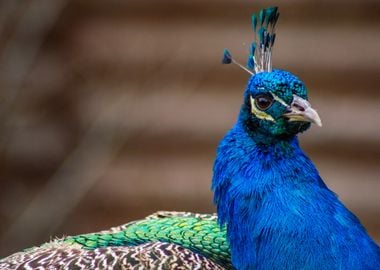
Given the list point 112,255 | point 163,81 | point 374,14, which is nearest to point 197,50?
point 163,81

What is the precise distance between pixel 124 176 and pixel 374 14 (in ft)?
3.98

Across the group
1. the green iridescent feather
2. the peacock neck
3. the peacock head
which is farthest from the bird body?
the peacock head

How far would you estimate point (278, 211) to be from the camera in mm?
2053

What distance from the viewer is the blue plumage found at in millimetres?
2012

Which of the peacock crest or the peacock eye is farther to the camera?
the peacock crest

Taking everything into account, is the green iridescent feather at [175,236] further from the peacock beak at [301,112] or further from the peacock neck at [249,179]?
the peacock beak at [301,112]

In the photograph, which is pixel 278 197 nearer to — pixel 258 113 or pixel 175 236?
pixel 258 113

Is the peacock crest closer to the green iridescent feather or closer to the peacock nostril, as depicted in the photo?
the peacock nostril

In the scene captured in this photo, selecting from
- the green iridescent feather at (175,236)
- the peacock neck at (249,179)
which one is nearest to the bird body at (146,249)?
the green iridescent feather at (175,236)

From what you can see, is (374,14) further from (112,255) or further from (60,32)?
(112,255)

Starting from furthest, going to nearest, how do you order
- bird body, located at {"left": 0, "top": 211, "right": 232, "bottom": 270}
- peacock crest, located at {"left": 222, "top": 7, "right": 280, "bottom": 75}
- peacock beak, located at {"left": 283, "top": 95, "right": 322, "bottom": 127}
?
peacock crest, located at {"left": 222, "top": 7, "right": 280, "bottom": 75}, bird body, located at {"left": 0, "top": 211, "right": 232, "bottom": 270}, peacock beak, located at {"left": 283, "top": 95, "right": 322, "bottom": 127}

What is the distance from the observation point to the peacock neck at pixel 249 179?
208 centimetres

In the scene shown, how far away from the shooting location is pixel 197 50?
3725 millimetres

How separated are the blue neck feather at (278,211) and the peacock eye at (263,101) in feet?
0.25
